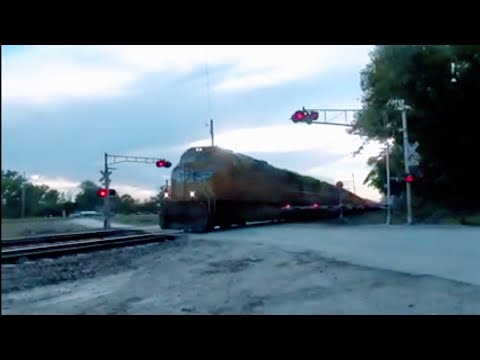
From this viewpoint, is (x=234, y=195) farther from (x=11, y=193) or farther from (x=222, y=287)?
(x=11, y=193)

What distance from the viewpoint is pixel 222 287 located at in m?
3.88

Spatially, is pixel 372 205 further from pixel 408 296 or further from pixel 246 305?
pixel 246 305

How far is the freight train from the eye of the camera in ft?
32.3

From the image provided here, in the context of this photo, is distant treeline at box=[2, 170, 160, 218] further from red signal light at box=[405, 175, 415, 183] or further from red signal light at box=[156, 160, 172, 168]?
red signal light at box=[405, 175, 415, 183]

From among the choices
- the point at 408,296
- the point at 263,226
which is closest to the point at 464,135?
the point at 263,226

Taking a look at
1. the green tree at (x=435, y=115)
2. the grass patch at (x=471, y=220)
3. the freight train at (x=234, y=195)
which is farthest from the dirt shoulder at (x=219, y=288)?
the green tree at (x=435, y=115)

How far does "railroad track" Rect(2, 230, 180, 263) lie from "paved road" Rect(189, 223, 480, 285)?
1535mm

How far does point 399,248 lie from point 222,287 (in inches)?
133

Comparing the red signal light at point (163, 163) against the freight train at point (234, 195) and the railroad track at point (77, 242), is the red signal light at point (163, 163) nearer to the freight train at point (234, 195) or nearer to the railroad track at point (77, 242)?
the railroad track at point (77, 242)

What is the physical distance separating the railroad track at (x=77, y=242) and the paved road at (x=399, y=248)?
1535 millimetres

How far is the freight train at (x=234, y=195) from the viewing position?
387 inches
